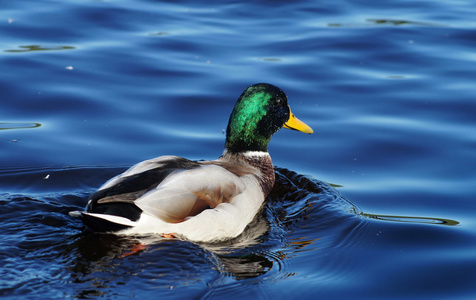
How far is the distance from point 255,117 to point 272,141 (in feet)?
4.16

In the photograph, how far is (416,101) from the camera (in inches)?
356

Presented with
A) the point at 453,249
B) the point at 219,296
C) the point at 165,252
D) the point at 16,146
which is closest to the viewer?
the point at 219,296

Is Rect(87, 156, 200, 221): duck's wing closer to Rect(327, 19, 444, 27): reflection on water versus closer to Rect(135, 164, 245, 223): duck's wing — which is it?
Rect(135, 164, 245, 223): duck's wing

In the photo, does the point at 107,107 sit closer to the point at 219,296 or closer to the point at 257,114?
the point at 257,114

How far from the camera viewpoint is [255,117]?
6.96 m

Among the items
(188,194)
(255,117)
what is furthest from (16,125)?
(188,194)

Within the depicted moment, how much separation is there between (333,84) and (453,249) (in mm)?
4037

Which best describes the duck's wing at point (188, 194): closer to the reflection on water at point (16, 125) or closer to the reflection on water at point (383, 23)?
the reflection on water at point (16, 125)

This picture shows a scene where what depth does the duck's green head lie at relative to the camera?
6.92 m

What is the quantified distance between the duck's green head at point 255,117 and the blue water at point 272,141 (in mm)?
527

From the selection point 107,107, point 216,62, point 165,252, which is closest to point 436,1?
point 216,62

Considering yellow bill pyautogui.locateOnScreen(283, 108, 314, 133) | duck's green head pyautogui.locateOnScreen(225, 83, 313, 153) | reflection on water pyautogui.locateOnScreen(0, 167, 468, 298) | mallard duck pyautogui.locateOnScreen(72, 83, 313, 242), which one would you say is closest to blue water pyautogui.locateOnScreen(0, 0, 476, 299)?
reflection on water pyautogui.locateOnScreen(0, 167, 468, 298)

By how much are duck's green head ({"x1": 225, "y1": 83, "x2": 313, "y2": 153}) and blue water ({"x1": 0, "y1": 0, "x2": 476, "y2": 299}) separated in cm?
53

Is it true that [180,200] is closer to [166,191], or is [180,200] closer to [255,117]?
[166,191]
